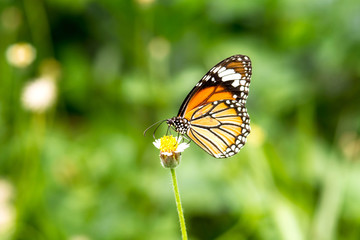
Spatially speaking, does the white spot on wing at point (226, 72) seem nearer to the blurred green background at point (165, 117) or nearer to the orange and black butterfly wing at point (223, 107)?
the orange and black butterfly wing at point (223, 107)

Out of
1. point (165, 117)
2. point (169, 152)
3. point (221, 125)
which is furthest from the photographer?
A: point (165, 117)

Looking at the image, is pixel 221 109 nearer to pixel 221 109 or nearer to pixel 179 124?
pixel 221 109

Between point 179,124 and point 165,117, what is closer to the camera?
point 179,124

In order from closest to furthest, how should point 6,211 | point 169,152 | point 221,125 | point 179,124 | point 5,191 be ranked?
point 169,152 < point 179,124 < point 221,125 < point 6,211 < point 5,191

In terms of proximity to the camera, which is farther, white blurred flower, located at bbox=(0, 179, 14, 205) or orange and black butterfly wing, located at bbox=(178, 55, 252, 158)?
white blurred flower, located at bbox=(0, 179, 14, 205)

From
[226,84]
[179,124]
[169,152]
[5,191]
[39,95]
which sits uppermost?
[39,95]

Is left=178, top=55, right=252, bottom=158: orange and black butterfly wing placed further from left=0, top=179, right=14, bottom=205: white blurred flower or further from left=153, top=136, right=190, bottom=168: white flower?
left=0, top=179, right=14, bottom=205: white blurred flower

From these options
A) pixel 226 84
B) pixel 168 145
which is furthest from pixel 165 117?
pixel 168 145

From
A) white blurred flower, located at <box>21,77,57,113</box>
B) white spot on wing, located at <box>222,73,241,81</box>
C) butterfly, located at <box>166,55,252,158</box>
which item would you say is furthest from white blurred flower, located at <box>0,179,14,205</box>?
white spot on wing, located at <box>222,73,241,81</box>

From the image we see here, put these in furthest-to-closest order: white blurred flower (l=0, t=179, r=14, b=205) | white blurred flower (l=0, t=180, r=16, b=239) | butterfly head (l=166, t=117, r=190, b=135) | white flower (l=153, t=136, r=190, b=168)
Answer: white blurred flower (l=0, t=179, r=14, b=205), white blurred flower (l=0, t=180, r=16, b=239), butterfly head (l=166, t=117, r=190, b=135), white flower (l=153, t=136, r=190, b=168)
